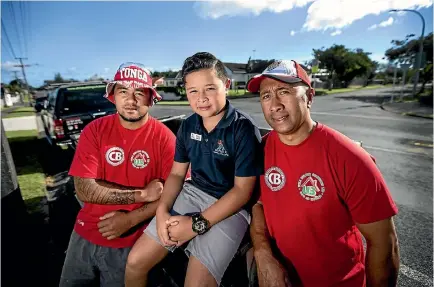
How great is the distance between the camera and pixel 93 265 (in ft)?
6.98

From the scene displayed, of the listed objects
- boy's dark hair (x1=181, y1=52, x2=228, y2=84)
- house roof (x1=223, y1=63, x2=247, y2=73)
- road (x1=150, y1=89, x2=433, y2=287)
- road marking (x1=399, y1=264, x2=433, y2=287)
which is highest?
house roof (x1=223, y1=63, x2=247, y2=73)

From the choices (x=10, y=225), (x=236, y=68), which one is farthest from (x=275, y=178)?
(x=236, y=68)

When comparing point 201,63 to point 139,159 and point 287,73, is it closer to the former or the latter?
point 287,73

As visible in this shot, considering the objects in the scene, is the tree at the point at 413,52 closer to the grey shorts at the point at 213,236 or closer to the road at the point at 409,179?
the road at the point at 409,179

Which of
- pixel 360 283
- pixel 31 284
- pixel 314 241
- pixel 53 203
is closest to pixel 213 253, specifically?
pixel 314 241

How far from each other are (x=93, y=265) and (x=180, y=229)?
100 centimetres

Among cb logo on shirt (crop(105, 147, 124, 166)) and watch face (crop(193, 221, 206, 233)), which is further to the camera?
cb logo on shirt (crop(105, 147, 124, 166))

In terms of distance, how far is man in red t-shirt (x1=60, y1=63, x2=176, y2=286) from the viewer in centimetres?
210

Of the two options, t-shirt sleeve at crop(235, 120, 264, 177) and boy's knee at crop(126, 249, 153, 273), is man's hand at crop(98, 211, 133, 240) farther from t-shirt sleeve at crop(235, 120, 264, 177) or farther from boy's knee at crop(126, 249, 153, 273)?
t-shirt sleeve at crop(235, 120, 264, 177)

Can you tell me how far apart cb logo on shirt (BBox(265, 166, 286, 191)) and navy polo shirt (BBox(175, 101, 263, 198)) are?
2.8 inches

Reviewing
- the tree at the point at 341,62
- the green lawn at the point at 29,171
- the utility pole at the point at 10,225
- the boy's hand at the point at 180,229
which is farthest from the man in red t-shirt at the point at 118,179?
the tree at the point at 341,62

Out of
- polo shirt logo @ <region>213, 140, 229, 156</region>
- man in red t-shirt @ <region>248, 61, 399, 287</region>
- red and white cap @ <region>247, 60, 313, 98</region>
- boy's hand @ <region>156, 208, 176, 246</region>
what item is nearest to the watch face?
boy's hand @ <region>156, 208, 176, 246</region>

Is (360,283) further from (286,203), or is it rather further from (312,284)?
(286,203)

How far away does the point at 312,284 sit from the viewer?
158cm
